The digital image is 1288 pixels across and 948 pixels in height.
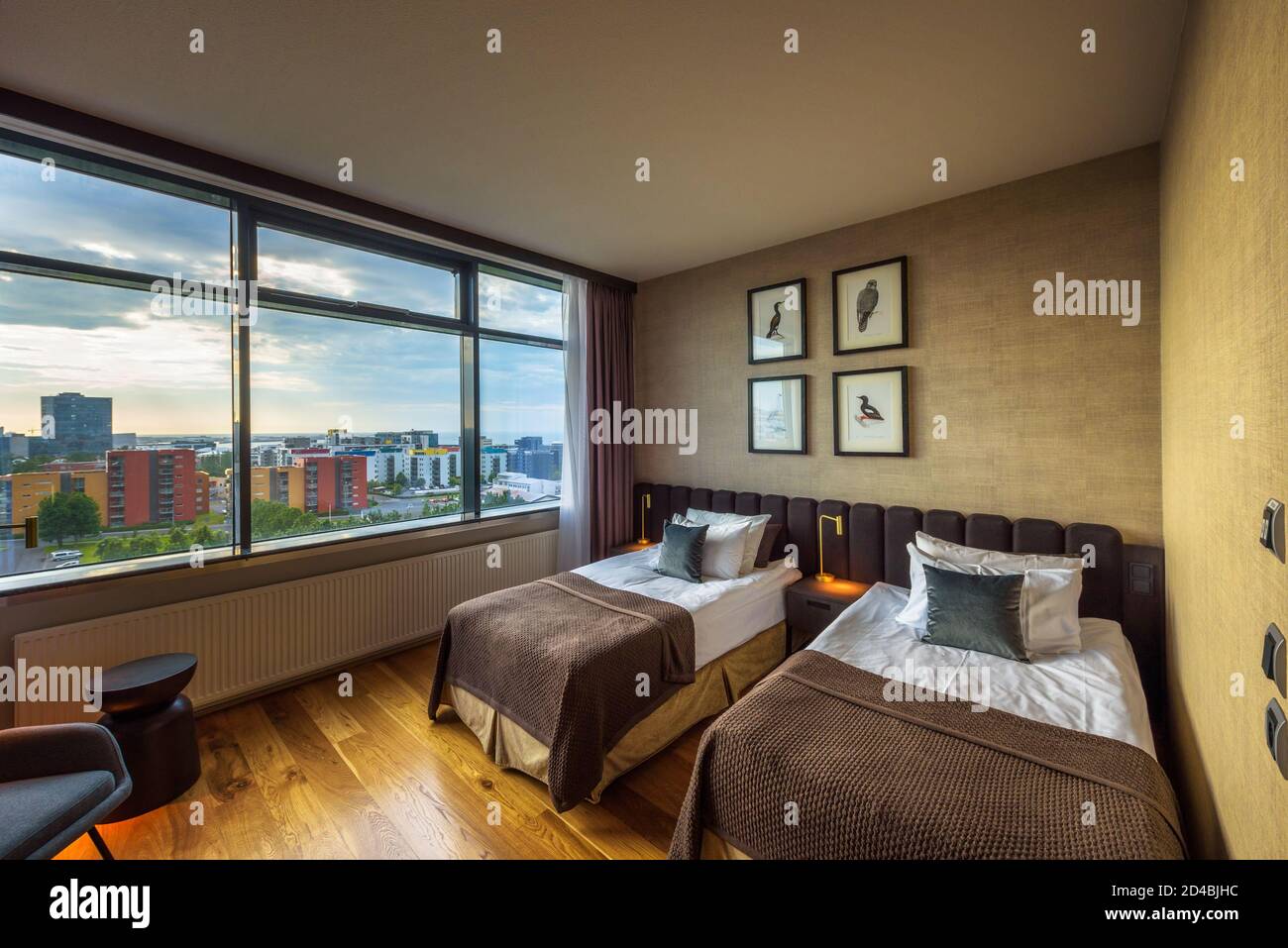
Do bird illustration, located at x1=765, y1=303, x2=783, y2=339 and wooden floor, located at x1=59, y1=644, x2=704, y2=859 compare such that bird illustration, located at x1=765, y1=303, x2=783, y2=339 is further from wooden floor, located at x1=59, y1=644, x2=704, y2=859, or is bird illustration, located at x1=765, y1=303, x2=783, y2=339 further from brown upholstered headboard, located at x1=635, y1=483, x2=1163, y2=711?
wooden floor, located at x1=59, y1=644, x2=704, y2=859

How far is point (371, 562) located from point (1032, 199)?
4215 mm

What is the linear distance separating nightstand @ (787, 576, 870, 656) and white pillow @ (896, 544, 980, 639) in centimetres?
39

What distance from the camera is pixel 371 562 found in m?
3.27

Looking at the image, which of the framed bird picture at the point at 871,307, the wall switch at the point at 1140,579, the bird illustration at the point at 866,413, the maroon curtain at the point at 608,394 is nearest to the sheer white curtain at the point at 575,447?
the maroon curtain at the point at 608,394

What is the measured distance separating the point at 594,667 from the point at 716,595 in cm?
91

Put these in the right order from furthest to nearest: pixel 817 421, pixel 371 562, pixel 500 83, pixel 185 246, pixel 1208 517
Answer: pixel 817 421 → pixel 371 562 → pixel 185 246 → pixel 500 83 → pixel 1208 517

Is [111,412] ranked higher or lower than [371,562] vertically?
higher

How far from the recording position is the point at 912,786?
53.4 inches

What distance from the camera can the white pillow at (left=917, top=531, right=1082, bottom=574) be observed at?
238 centimetres

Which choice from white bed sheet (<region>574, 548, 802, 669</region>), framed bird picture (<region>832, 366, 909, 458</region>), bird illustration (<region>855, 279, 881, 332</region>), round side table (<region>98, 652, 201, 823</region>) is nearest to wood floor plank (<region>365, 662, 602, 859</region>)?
round side table (<region>98, 652, 201, 823</region>)

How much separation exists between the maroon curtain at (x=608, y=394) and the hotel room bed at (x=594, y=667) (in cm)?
123

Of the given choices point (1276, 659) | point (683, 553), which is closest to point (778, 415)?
point (683, 553)
